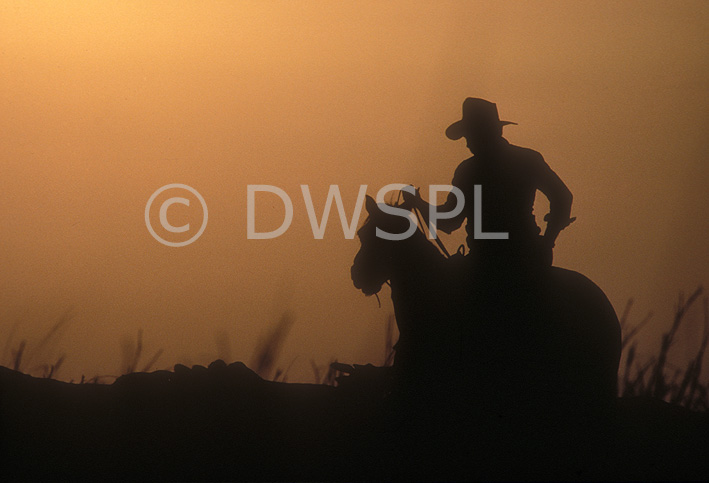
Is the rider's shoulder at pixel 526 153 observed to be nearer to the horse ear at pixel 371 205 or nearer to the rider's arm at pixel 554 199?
the rider's arm at pixel 554 199

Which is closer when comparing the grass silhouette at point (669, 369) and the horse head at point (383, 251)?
the horse head at point (383, 251)

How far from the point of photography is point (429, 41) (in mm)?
1799

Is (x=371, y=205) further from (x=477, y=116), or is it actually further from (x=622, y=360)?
(x=622, y=360)

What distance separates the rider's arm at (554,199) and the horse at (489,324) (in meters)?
0.14

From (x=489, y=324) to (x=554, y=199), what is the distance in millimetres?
459

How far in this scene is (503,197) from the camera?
174cm

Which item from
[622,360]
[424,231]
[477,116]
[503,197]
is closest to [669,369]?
[622,360]

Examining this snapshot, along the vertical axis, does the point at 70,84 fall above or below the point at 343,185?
above

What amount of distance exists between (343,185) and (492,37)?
71 centimetres

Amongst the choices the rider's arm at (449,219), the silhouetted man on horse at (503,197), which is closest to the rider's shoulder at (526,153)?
the silhouetted man on horse at (503,197)

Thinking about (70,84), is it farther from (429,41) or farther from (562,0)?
(562,0)

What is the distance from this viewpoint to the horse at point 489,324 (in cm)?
166

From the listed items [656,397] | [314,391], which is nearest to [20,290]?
[314,391]

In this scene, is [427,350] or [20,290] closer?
[427,350]
